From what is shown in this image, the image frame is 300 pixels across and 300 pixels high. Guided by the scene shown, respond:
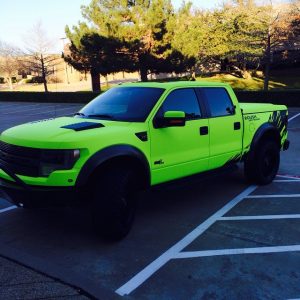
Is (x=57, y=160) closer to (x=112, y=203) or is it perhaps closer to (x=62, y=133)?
(x=62, y=133)

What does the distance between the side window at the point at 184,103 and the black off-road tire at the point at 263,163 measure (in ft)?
5.17

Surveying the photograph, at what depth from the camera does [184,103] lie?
213 inches

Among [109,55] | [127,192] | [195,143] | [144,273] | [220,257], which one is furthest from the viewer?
[109,55]

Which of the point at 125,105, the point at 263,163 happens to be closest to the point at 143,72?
the point at 263,163

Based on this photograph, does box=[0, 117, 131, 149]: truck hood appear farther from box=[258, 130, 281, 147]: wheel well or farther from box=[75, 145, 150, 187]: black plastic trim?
box=[258, 130, 281, 147]: wheel well

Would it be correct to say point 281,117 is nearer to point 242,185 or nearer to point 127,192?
point 242,185

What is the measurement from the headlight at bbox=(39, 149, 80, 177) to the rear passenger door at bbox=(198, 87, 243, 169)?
224 cm

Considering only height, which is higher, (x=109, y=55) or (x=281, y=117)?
(x=109, y=55)

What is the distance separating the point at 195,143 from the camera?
536 centimetres

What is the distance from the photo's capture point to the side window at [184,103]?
5175 mm

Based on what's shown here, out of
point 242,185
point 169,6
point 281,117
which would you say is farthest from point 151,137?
point 169,6

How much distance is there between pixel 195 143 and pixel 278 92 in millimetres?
16217

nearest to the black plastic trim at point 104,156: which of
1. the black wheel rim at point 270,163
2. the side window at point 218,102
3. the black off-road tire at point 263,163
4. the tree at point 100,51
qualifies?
the side window at point 218,102

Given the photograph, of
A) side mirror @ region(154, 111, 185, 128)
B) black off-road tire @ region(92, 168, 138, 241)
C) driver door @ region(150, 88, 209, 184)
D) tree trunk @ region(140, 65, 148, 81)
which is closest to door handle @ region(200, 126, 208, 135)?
driver door @ region(150, 88, 209, 184)
